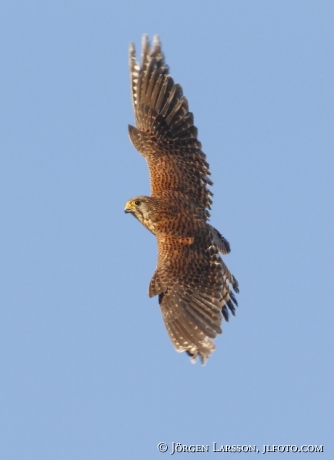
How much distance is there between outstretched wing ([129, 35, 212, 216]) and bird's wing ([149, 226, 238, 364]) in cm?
106

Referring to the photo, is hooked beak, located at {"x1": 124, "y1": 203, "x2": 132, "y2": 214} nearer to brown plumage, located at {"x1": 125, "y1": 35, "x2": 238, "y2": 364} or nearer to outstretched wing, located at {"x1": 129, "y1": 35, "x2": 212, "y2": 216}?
brown plumage, located at {"x1": 125, "y1": 35, "x2": 238, "y2": 364}

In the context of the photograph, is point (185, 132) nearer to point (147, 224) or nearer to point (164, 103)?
point (164, 103)

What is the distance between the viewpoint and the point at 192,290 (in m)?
16.3

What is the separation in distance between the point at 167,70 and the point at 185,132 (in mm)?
1265

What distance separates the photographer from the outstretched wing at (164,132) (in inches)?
694

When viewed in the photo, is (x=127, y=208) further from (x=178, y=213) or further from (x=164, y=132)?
(x=164, y=132)

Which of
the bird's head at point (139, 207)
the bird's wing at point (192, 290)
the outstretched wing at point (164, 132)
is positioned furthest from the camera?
the outstretched wing at point (164, 132)

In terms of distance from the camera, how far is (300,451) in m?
16.2

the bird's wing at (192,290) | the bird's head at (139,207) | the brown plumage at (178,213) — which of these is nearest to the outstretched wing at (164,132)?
the brown plumage at (178,213)

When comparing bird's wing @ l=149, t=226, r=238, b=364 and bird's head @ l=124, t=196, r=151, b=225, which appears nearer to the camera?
bird's wing @ l=149, t=226, r=238, b=364

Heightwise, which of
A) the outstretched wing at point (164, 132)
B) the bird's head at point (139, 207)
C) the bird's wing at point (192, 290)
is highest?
the outstretched wing at point (164, 132)

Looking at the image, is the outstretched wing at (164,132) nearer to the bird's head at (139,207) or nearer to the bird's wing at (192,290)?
the bird's head at (139,207)

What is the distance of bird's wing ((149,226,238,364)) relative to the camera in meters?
16.0

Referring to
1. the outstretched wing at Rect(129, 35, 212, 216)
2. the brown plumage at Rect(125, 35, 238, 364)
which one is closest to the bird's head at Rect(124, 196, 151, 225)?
the brown plumage at Rect(125, 35, 238, 364)
